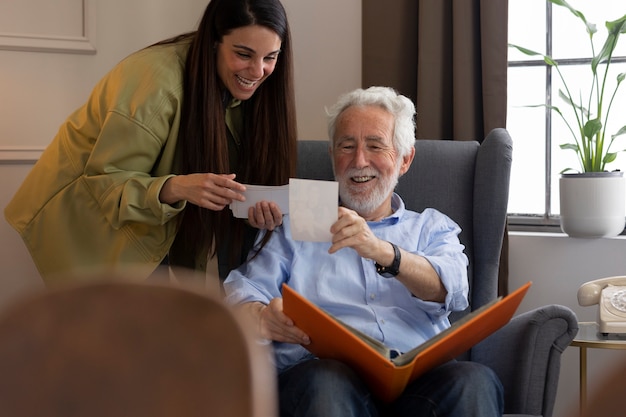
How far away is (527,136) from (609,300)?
1.08 metres

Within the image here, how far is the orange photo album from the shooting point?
5.30 ft

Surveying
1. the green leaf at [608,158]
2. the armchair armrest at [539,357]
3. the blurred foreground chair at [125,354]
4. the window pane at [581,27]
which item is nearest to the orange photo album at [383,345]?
the armchair armrest at [539,357]

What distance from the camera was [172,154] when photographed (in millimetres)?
2301

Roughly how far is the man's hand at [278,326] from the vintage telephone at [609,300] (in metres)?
0.97

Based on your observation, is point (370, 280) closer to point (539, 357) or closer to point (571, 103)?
point (539, 357)

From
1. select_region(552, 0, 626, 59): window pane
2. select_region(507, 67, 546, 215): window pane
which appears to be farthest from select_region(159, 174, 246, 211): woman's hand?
select_region(552, 0, 626, 59): window pane

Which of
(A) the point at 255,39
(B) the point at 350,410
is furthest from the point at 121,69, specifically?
(B) the point at 350,410

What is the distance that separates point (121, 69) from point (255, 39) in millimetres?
375

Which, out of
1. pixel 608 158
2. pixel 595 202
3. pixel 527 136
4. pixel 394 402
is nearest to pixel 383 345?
pixel 394 402

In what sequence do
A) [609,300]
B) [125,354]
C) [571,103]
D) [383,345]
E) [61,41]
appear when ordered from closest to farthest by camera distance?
[125,354] < [383,345] < [609,300] < [571,103] < [61,41]

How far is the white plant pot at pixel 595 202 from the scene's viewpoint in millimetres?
2908

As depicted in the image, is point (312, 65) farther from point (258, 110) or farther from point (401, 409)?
point (401, 409)

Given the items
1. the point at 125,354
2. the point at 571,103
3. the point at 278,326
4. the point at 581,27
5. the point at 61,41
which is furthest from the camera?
the point at 581,27

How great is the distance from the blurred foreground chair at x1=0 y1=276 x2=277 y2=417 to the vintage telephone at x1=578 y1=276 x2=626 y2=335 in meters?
1.91
